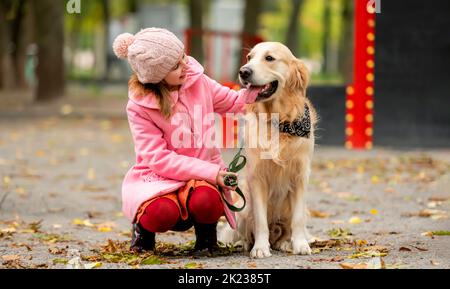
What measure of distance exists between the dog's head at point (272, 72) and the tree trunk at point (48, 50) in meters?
16.6

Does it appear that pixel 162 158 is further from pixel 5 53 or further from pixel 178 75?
pixel 5 53

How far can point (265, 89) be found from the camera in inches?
219

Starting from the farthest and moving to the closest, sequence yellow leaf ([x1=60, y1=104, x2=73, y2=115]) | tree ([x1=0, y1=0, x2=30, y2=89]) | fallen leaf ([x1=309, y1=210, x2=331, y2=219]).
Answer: tree ([x1=0, y1=0, x2=30, y2=89])
yellow leaf ([x1=60, y1=104, x2=73, y2=115])
fallen leaf ([x1=309, y1=210, x2=331, y2=219])

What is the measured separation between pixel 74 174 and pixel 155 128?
19.4 ft

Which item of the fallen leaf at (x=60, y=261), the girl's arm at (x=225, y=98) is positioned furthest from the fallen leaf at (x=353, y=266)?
the fallen leaf at (x=60, y=261)

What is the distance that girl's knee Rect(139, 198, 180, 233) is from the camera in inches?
211

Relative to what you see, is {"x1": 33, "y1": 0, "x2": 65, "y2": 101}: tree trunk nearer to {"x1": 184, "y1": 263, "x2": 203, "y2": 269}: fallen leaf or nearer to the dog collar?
the dog collar

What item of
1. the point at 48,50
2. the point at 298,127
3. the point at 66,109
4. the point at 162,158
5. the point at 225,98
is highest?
the point at 48,50

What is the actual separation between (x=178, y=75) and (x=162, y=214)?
87cm

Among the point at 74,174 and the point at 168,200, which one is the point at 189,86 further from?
the point at 74,174

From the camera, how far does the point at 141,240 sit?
5684 millimetres

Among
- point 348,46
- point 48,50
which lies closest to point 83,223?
point 48,50

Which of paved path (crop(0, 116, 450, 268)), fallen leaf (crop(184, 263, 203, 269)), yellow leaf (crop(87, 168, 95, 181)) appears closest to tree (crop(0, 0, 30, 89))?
paved path (crop(0, 116, 450, 268))

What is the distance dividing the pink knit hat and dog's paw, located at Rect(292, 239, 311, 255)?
1.37 metres
